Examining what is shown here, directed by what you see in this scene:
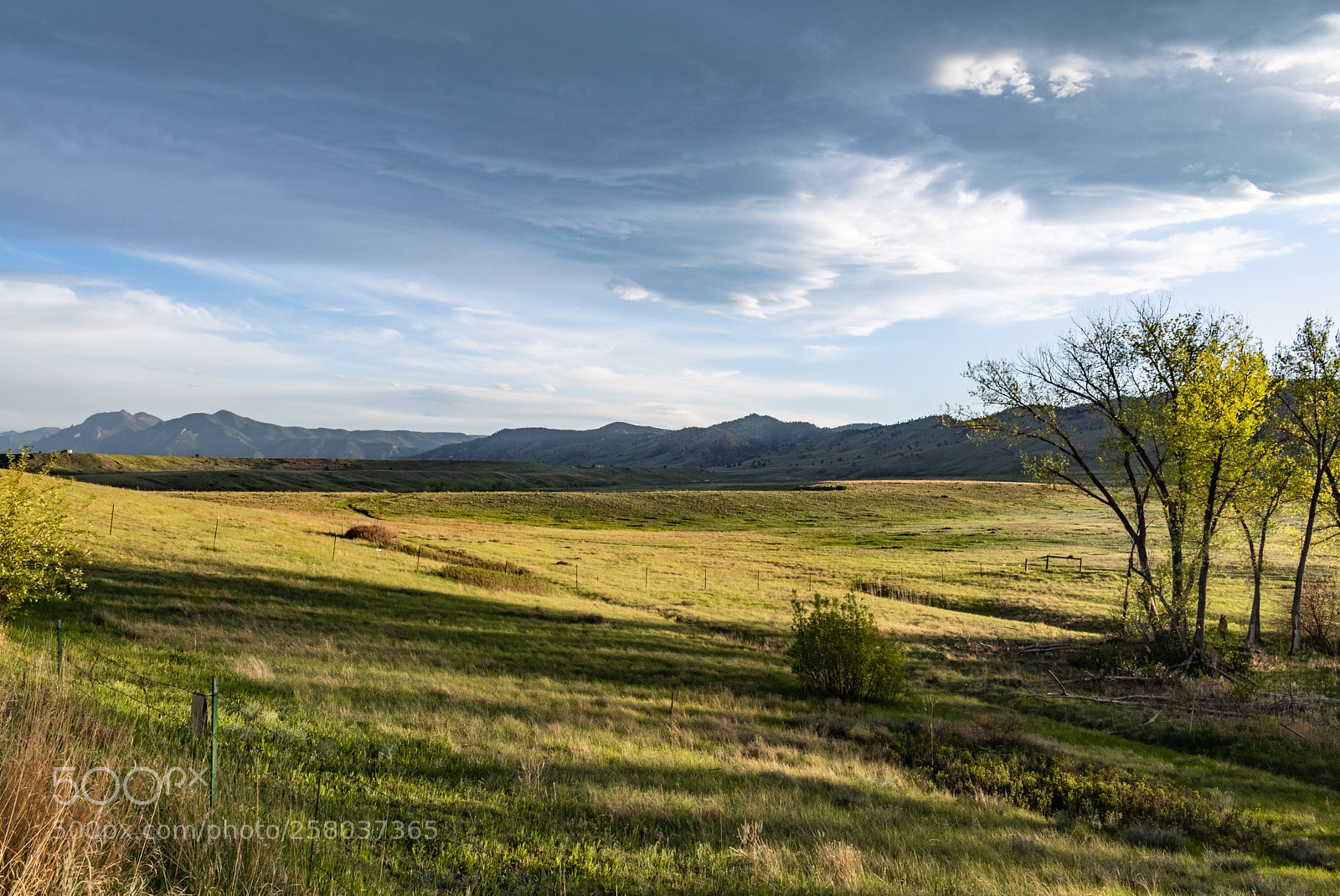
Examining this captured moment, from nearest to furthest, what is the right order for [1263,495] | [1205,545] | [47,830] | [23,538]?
[47,830] → [23,538] → [1205,545] → [1263,495]

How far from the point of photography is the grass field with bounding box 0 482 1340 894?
26.0ft

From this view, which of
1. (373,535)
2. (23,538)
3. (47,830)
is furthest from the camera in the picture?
(373,535)

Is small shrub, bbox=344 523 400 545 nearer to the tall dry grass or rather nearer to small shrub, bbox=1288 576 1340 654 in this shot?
the tall dry grass

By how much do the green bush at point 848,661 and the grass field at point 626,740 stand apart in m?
0.97

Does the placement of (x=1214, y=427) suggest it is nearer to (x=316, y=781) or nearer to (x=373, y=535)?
(x=316, y=781)

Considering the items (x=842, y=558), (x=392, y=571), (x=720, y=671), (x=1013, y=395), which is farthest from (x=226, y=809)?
(x=842, y=558)

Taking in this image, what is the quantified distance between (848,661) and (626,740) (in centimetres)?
1021

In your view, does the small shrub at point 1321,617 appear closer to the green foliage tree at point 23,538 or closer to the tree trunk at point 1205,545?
the tree trunk at point 1205,545

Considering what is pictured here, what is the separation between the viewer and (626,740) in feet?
47.9

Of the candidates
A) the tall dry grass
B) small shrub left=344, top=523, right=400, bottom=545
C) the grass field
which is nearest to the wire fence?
the grass field

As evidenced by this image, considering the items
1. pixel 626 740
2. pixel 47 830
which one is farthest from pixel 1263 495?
pixel 47 830

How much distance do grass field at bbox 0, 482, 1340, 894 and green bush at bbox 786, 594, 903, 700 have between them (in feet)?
3.19

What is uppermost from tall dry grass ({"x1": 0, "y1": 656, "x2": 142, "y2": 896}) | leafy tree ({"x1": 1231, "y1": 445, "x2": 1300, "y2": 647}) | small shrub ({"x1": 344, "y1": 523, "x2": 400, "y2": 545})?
leafy tree ({"x1": 1231, "y1": 445, "x2": 1300, "y2": 647})

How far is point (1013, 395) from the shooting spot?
97.7 ft
